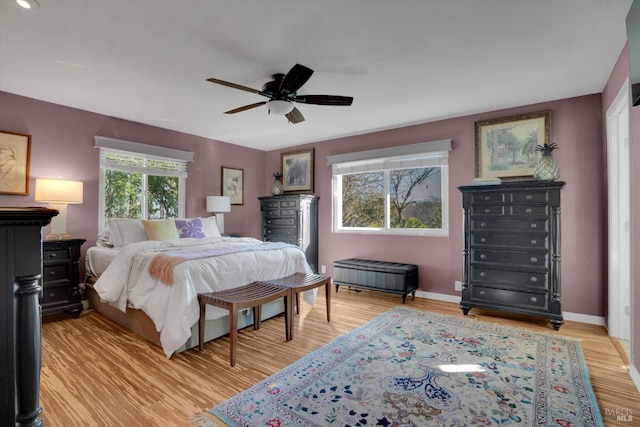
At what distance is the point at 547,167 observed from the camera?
329 centimetres

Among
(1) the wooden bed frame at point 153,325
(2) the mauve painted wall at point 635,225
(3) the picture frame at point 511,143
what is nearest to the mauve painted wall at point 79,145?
(1) the wooden bed frame at point 153,325

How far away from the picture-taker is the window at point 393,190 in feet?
14.7

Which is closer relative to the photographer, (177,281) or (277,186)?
(177,281)

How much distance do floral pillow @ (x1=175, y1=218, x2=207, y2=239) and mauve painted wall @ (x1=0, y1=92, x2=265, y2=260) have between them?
762mm

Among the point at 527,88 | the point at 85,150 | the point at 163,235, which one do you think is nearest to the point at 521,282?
the point at 527,88

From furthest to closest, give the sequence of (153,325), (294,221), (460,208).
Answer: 1. (294,221)
2. (460,208)
3. (153,325)

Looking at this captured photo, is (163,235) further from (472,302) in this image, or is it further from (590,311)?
(590,311)

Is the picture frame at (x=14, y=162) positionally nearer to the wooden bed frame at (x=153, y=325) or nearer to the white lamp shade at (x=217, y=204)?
the wooden bed frame at (x=153, y=325)

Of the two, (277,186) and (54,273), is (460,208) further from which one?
(54,273)

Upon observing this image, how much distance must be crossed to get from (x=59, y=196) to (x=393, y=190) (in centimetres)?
418

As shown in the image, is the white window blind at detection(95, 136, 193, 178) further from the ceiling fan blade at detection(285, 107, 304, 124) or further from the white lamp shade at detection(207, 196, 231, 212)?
the ceiling fan blade at detection(285, 107, 304, 124)

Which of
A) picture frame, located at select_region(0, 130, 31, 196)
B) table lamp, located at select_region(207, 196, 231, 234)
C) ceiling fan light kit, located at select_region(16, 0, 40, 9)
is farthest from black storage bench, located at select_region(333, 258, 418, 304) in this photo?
ceiling fan light kit, located at select_region(16, 0, 40, 9)

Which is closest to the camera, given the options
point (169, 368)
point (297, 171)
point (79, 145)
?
point (169, 368)

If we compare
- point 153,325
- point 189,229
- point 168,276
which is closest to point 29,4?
point 168,276
